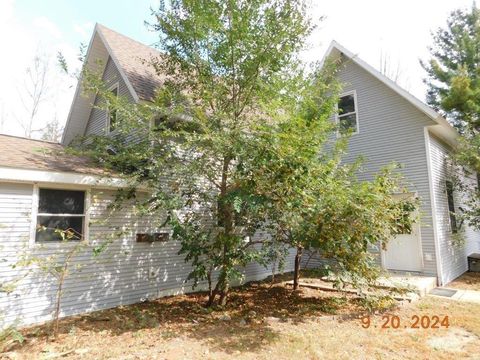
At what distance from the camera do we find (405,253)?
367 inches

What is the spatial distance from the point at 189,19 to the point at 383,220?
5823 mm

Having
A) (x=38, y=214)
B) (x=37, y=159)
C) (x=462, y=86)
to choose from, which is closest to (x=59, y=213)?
(x=38, y=214)

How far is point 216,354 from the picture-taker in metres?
4.48

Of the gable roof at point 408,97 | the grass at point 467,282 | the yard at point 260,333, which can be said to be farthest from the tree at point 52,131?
the grass at point 467,282

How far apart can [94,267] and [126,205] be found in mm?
1484

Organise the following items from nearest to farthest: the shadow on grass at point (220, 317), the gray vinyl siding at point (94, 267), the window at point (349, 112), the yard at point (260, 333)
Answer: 1. the yard at point (260, 333)
2. the shadow on grass at point (220, 317)
3. the gray vinyl siding at point (94, 267)
4. the window at point (349, 112)

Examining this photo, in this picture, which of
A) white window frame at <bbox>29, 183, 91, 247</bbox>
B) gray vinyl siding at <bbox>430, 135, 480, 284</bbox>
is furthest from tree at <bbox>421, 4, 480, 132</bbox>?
Result: white window frame at <bbox>29, 183, 91, 247</bbox>

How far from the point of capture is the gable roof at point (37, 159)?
5.83 metres

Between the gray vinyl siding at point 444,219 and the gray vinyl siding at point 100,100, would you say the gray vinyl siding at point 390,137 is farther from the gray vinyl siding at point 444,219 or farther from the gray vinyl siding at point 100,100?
the gray vinyl siding at point 100,100

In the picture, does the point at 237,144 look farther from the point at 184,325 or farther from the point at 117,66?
the point at 117,66

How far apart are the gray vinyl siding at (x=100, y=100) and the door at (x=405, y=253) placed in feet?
29.3

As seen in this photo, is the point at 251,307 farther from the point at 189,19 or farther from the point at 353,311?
the point at 189,19

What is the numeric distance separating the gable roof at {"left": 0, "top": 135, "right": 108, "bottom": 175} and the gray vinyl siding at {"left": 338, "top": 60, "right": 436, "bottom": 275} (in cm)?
744

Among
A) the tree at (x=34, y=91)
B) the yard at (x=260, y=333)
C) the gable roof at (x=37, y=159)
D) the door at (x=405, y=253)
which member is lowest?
the yard at (x=260, y=333)
